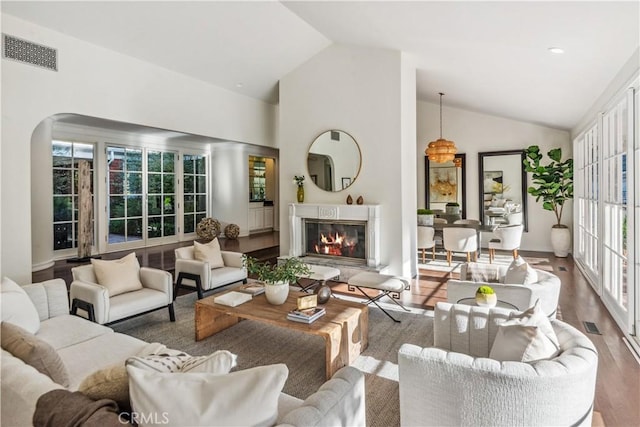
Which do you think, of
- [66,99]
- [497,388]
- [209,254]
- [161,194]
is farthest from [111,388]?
[161,194]

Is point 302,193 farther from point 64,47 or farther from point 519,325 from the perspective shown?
point 519,325

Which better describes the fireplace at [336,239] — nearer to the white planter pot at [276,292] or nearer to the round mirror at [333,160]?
the round mirror at [333,160]

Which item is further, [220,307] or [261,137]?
[261,137]

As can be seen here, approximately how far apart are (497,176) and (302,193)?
467 centimetres

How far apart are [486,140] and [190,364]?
8.17 meters

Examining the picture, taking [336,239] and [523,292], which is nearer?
[523,292]

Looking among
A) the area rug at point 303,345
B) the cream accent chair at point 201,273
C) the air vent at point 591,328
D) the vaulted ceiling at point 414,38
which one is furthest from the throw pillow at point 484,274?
the cream accent chair at point 201,273

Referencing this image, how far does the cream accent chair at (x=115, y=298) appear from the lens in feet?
10.2

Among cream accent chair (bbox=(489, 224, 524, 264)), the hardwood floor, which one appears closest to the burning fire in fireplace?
the hardwood floor

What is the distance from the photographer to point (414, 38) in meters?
4.43

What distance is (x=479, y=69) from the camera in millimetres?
4773

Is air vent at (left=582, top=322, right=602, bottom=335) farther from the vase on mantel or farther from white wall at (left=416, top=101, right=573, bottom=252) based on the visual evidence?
white wall at (left=416, top=101, right=573, bottom=252)

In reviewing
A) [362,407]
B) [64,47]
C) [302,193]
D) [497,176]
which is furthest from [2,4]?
[497,176]

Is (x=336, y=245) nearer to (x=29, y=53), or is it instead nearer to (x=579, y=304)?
(x=579, y=304)
